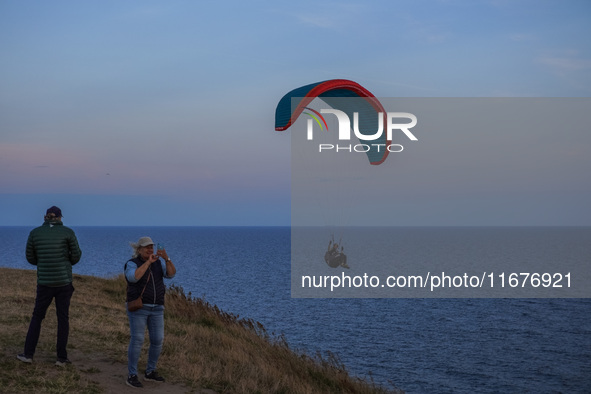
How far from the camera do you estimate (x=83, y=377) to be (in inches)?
347

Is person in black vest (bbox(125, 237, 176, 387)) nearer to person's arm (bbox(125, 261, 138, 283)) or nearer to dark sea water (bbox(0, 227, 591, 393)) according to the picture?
person's arm (bbox(125, 261, 138, 283))

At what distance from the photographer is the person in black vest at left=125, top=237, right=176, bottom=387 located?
820cm

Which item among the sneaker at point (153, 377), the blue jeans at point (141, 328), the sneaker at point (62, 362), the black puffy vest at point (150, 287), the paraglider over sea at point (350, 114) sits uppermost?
the paraglider over sea at point (350, 114)

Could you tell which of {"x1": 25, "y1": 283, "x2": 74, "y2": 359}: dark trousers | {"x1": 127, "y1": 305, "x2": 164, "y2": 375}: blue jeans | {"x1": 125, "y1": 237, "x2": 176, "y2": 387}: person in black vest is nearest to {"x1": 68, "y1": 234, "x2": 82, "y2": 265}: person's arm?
{"x1": 25, "y1": 283, "x2": 74, "y2": 359}: dark trousers

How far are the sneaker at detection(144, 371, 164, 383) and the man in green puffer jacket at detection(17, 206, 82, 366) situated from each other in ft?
5.01

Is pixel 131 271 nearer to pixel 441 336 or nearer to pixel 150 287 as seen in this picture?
pixel 150 287

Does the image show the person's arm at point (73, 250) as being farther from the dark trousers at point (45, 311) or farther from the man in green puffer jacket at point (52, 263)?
the dark trousers at point (45, 311)

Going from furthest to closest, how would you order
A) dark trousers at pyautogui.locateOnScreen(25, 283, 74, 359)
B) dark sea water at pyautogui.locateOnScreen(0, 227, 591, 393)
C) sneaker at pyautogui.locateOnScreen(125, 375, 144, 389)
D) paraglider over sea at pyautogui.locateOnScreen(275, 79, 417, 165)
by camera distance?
dark sea water at pyautogui.locateOnScreen(0, 227, 591, 393) < paraglider over sea at pyautogui.locateOnScreen(275, 79, 417, 165) < dark trousers at pyautogui.locateOnScreen(25, 283, 74, 359) < sneaker at pyautogui.locateOnScreen(125, 375, 144, 389)

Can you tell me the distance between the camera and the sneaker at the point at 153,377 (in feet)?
29.6

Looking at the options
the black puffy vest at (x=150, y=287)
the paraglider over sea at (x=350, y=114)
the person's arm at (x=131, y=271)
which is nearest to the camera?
the person's arm at (x=131, y=271)

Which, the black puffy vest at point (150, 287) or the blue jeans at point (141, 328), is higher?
the black puffy vest at point (150, 287)

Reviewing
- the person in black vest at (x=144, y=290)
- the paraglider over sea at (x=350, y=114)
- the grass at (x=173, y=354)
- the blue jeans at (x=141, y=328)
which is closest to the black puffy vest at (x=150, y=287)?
the person in black vest at (x=144, y=290)

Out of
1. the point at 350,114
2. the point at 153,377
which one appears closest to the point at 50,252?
the point at 153,377

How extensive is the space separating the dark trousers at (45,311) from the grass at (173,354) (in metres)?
0.37
